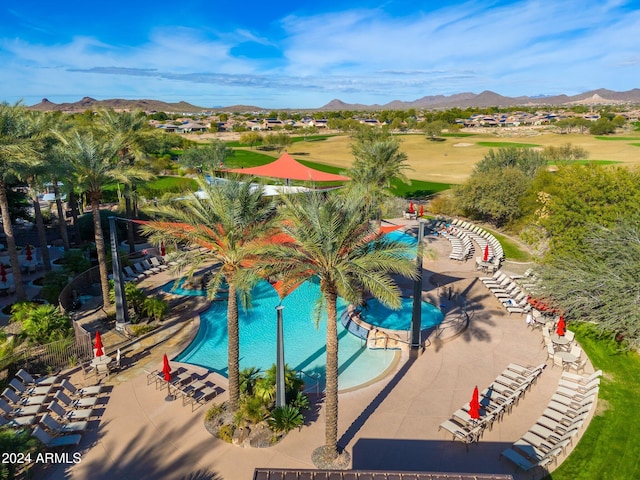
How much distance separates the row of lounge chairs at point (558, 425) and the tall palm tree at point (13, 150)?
19752 mm

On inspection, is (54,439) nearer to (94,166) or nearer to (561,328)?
(94,166)

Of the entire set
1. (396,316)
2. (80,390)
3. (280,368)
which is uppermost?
(280,368)

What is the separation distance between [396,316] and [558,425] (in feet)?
30.2

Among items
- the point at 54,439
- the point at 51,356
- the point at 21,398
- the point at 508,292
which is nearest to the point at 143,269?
the point at 51,356

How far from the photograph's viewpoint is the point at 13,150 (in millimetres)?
17078

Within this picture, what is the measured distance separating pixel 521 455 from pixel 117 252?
50.8ft

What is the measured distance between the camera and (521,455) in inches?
429

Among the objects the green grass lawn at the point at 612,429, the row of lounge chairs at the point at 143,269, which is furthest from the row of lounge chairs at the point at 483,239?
the row of lounge chairs at the point at 143,269

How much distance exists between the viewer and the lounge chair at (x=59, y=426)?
37.8 ft

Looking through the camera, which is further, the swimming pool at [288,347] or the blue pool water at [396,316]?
the blue pool water at [396,316]

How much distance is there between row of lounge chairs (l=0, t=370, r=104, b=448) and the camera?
37.8 ft

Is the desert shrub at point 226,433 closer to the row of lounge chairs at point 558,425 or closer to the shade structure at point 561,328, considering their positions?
the row of lounge chairs at point 558,425

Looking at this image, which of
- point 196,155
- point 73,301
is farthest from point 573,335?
point 196,155

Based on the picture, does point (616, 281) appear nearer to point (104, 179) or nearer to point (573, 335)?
point (573, 335)
